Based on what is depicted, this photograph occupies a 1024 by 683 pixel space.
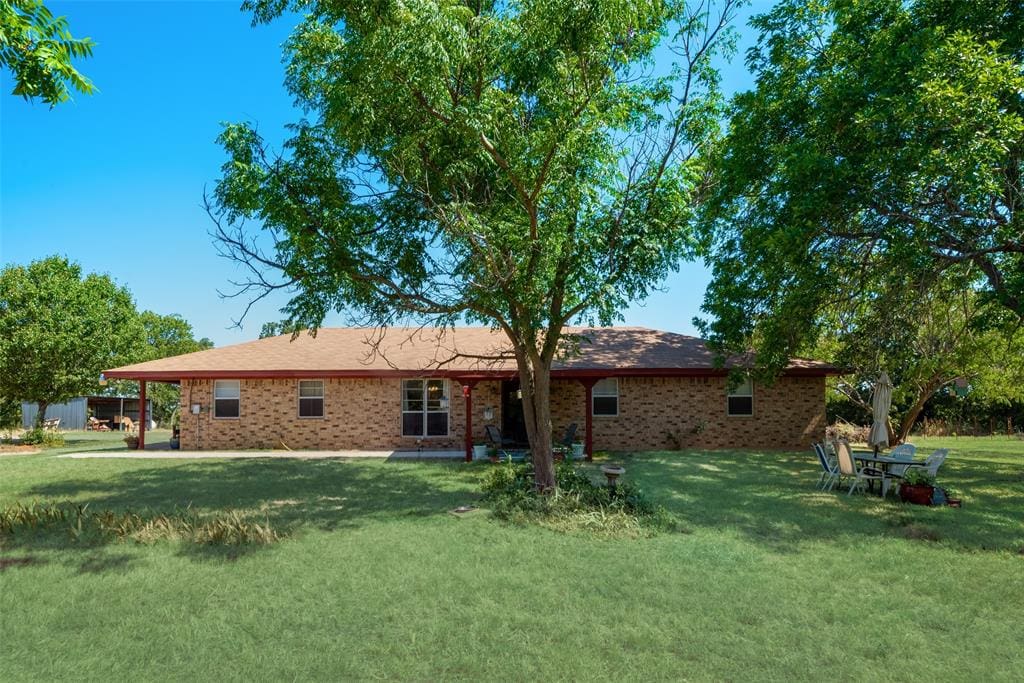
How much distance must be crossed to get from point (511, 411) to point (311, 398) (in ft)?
22.3

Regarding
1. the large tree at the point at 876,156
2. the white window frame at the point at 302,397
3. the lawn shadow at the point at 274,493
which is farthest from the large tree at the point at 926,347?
the white window frame at the point at 302,397

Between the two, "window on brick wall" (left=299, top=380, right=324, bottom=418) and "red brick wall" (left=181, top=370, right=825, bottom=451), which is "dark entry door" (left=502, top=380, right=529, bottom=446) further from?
"window on brick wall" (left=299, top=380, right=324, bottom=418)

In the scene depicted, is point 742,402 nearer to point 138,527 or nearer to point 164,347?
point 138,527

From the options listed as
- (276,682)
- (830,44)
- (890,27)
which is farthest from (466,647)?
(830,44)

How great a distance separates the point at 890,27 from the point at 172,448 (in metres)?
22.9

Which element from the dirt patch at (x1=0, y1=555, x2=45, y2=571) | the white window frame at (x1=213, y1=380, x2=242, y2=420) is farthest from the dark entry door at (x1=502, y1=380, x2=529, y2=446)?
the dirt patch at (x1=0, y1=555, x2=45, y2=571)

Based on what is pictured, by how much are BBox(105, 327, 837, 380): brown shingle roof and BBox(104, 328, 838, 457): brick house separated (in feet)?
0.21

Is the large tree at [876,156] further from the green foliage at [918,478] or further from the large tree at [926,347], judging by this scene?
the green foliage at [918,478]

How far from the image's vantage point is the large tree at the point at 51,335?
23.5 metres

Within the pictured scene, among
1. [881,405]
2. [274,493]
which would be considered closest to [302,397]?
[274,493]

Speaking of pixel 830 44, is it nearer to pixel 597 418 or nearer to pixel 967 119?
pixel 967 119

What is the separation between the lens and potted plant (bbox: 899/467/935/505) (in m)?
10.3

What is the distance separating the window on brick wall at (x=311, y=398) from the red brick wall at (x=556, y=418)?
0.17 metres

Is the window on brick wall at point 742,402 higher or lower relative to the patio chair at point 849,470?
higher
